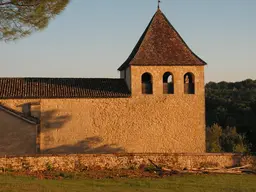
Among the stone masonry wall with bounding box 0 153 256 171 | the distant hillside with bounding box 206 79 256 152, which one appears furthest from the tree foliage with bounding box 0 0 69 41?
the distant hillside with bounding box 206 79 256 152

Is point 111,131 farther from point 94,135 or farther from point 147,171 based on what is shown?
point 147,171

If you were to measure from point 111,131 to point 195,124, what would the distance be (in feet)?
16.5

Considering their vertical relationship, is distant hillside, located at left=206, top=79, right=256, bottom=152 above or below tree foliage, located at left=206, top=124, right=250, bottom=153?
above

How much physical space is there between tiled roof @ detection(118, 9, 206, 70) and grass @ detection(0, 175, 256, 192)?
344 inches

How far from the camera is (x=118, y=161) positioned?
18344 mm

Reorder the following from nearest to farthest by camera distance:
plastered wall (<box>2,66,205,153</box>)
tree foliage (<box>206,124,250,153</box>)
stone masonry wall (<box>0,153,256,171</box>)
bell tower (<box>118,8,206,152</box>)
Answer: stone masonry wall (<box>0,153,256,171</box>) < plastered wall (<box>2,66,205,153</box>) < bell tower (<box>118,8,206,152</box>) < tree foliage (<box>206,124,250,153</box>)

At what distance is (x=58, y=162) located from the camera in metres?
17.8

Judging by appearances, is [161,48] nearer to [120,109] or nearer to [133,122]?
[120,109]

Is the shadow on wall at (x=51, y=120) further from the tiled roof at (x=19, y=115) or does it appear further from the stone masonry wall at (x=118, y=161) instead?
A: the stone masonry wall at (x=118, y=161)

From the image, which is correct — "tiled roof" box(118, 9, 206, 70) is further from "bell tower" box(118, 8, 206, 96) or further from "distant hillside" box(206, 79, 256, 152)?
"distant hillside" box(206, 79, 256, 152)

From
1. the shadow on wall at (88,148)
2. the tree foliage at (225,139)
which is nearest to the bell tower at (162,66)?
the shadow on wall at (88,148)

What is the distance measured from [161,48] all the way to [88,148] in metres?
7.52

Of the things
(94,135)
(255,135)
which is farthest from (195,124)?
(255,135)

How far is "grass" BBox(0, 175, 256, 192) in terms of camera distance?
13523 mm
